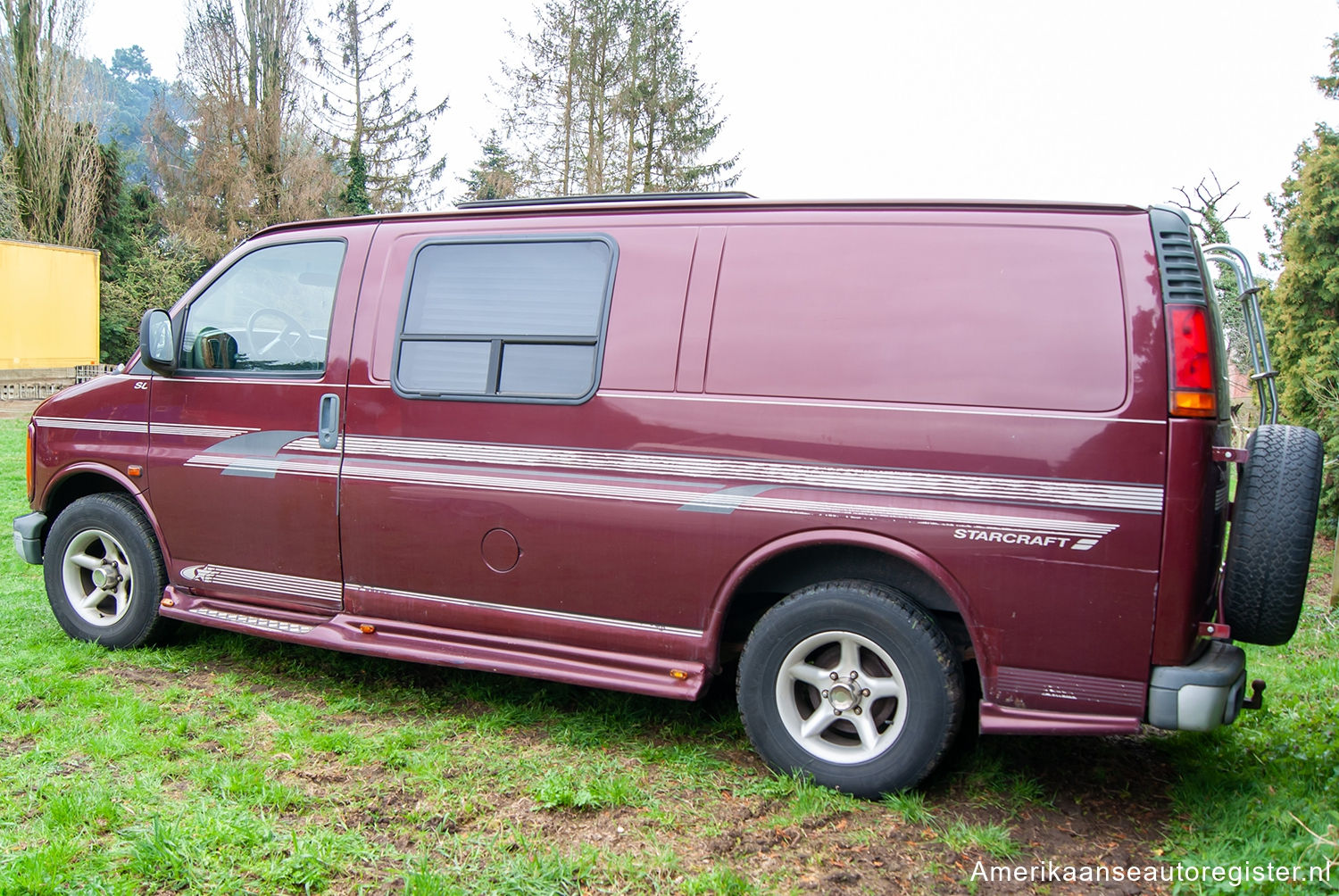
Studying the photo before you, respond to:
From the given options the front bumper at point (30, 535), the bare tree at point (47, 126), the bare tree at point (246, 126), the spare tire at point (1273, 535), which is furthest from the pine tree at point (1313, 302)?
the bare tree at point (47, 126)

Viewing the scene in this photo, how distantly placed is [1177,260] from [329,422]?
3595 millimetres

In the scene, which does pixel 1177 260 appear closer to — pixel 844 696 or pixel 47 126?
pixel 844 696

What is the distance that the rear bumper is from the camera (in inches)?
121

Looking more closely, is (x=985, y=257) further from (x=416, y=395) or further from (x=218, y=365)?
(x=218, y=365)

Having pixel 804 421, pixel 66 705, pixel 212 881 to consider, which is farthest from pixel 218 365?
pixel 804 421

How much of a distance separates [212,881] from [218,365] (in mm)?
2765

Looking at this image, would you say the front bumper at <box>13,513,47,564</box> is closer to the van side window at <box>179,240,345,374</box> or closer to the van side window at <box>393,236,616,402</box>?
the van side window at <box>179,240,345,374</box>

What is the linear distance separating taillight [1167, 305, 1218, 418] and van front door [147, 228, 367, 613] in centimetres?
347

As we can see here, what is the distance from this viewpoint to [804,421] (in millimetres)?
3539

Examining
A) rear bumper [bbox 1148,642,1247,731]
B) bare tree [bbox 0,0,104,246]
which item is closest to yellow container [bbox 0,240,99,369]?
bare tree [bbox 0,0,104,246]

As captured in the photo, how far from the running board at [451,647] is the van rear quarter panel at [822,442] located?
7 cm

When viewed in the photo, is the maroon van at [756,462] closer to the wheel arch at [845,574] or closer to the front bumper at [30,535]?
the wheel arch at [845,574]

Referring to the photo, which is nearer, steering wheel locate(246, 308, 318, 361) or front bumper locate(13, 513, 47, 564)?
steering wheel locate(246, 308, 318, 361)

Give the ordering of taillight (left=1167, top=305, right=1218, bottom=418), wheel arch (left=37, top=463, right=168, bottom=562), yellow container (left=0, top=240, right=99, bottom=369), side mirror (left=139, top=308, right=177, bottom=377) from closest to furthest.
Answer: taillight (left=1167, top=305, right=1218, bottom=418) → side mirror (left=139, top=308, right=177, bottom=377) → wheel arch (left=37, top=463, right=168, bottom=562) → yellow container (left=0, top=240, right=99, bottom=369)
